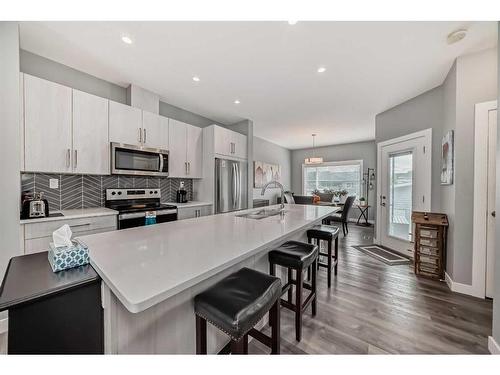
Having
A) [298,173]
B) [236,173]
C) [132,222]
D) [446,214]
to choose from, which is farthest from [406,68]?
[298,173]

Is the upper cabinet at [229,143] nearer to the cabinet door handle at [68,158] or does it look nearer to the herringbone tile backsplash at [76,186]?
the herringbone tile backsplash at [76,186]

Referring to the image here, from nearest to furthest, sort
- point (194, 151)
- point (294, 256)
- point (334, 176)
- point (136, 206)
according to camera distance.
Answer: point (294, 256) < point (136, 206) < point (194, 151) < point (334, 176)

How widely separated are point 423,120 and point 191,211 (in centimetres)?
392

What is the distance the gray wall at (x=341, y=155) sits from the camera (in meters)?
6.51

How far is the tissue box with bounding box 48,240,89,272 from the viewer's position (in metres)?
0.89

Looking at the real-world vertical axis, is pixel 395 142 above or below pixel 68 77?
below

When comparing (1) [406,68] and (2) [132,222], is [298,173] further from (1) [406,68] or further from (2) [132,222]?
(2) [132,222]

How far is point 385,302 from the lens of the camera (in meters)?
2.04

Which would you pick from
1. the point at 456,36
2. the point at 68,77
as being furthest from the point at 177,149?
the point at 456,36

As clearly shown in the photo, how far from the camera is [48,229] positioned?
1.94 m

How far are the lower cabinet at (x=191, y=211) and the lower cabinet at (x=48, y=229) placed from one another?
984mm

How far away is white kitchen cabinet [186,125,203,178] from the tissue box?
8.93 feet

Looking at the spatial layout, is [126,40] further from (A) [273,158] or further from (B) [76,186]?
(A) [273,158]

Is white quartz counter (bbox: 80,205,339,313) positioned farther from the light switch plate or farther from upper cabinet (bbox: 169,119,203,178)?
upper cabinet (bbox: 169,119,203,178)
